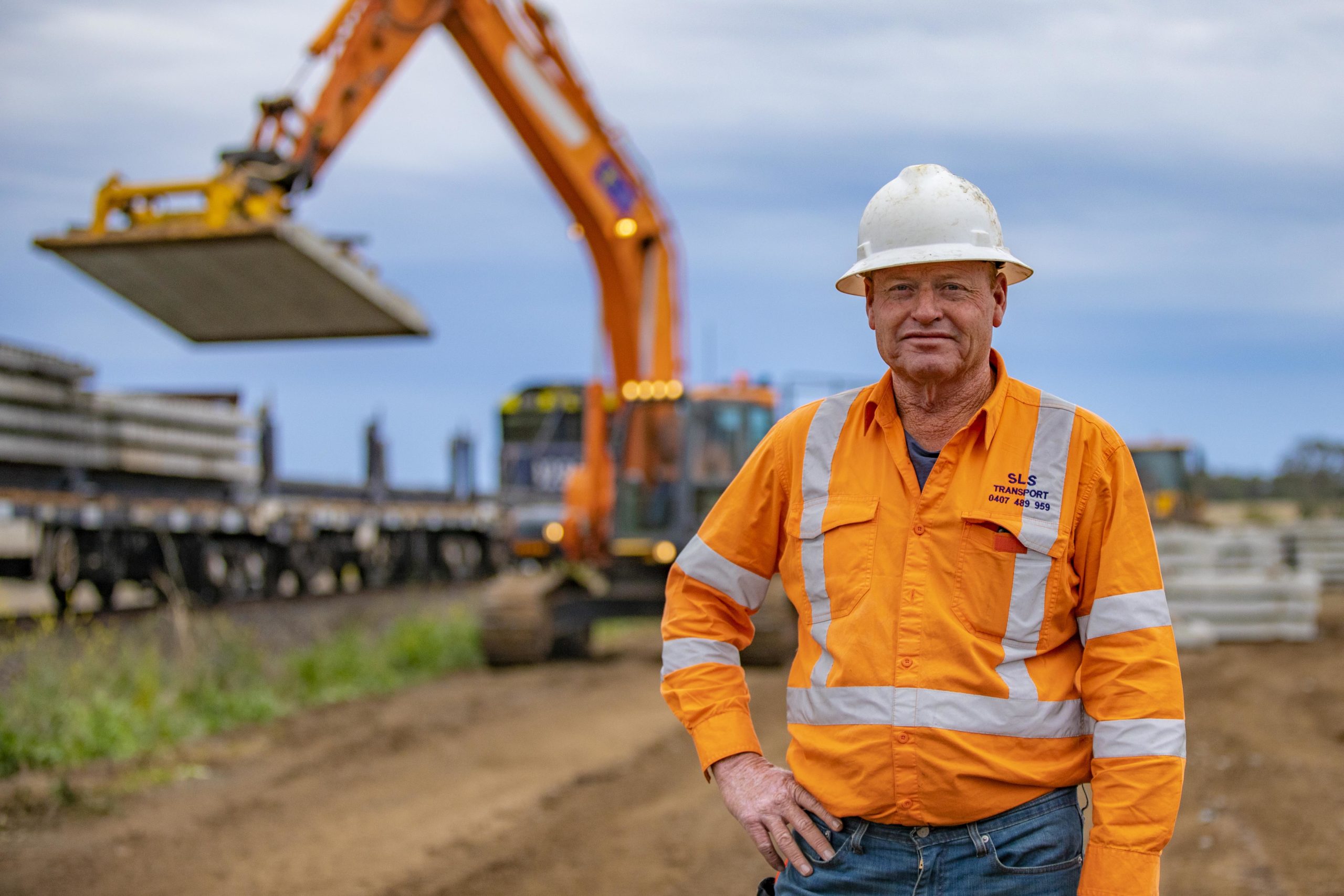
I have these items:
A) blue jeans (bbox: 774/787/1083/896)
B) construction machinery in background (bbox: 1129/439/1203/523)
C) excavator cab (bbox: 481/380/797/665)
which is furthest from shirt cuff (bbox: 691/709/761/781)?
construction machinery in background (bbox: 1129/439/1203/523)

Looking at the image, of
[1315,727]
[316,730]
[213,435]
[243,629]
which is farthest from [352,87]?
[1315,727]

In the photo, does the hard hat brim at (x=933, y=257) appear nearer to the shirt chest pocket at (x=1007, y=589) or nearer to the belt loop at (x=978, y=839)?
the shirt chest pocket at (x=1007, y=589)

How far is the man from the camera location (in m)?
2.46

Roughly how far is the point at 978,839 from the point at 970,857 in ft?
0.13

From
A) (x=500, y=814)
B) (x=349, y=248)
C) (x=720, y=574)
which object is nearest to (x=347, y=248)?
(x=349, y=248)

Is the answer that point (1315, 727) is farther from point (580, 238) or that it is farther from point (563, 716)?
point (580, 238)

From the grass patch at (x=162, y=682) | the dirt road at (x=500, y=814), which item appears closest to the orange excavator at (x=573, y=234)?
the grass patch at (x=162, y=682)

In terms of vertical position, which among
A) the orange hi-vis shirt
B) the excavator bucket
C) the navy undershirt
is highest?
the excavator bucket

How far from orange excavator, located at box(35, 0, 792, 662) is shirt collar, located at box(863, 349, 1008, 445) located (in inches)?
320

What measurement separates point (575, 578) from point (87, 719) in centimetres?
667

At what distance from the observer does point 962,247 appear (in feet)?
8.73

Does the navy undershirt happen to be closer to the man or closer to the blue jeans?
the man

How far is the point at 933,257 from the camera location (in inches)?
104

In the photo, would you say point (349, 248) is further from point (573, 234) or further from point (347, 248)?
point (573, 234)
